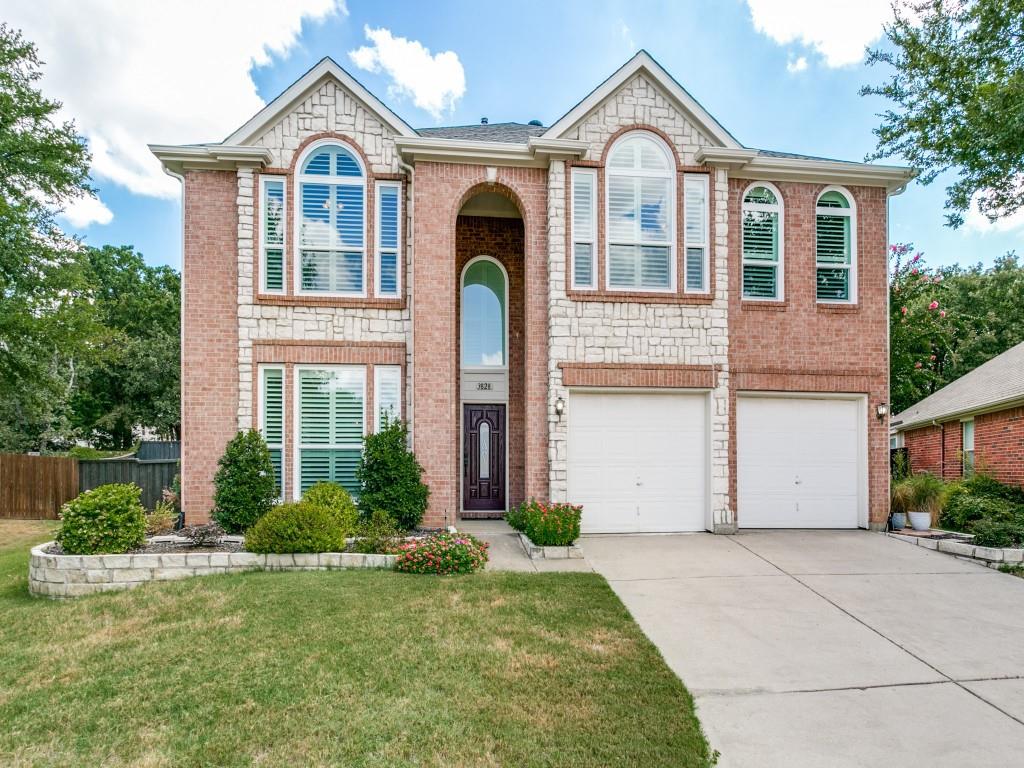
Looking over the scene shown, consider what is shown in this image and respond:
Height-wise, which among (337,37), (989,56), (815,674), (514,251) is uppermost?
(337,37)

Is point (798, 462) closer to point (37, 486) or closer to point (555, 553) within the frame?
point (555, 553)

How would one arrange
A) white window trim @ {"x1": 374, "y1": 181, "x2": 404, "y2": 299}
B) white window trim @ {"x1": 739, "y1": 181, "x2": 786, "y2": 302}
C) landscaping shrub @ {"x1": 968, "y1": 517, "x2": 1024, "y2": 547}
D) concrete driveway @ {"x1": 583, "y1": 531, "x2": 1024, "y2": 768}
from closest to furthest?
concrete driveway @ {"x1": 583, "y1": 531, "x2": 1024, "y2": 768} → landscaping shrub @ {"x1": 968, "y1": 517, "x2": 1024, "y2": 547} → white window trim @ {"x1": 374, "y1": 181, "x2": 404, "y2": 299} → white window trim @ {"x1": 739, "y1": 181, "x2": 786, "y2": 302}

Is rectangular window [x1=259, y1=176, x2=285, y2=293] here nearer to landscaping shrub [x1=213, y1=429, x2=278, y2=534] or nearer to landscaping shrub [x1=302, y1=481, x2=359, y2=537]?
landscaping shrub [x1=213, y1=429, x2=278, y2=534]

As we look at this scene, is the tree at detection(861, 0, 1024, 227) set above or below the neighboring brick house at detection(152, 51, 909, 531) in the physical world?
above

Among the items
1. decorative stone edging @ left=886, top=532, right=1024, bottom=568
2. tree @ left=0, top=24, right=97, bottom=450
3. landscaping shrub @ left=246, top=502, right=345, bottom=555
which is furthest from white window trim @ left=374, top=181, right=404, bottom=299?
tree @ left=0, top=24, right=97, bottom=450

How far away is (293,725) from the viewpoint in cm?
378

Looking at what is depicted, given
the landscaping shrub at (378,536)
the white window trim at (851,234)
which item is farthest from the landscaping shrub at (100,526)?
the white window trim at (851,234)

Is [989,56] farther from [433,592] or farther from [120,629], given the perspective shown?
[120,629]

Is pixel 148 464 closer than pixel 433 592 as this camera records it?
No

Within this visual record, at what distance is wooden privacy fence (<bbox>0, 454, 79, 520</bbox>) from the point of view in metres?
14.5

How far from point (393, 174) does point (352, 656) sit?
25.9ft

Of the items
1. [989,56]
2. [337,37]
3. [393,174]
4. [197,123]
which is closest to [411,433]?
[393,174]

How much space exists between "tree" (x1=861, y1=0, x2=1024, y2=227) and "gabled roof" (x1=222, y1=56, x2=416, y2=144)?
9639 millimetres

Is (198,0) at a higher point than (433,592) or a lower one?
higher
